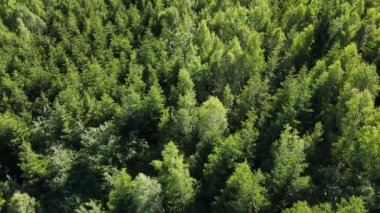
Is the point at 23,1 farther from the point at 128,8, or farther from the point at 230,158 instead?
the point at 230,158

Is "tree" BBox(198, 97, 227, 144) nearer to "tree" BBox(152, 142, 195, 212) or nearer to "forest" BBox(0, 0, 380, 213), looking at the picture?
"forest" BBox(0, 0, 380, 213)

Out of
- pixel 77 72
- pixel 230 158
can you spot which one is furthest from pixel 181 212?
pixel 77 72

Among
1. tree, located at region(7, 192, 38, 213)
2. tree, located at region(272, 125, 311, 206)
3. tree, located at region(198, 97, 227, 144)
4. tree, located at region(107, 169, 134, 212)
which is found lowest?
tree, located at region(7, 192, 38, 213)

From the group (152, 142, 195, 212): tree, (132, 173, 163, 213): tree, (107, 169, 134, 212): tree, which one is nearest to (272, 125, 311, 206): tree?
(152, 142, 195, 212): tree

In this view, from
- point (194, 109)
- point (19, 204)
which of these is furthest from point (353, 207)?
point (19, 204)

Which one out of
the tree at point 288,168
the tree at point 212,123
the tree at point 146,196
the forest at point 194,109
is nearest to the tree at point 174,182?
the forest at point 194,109

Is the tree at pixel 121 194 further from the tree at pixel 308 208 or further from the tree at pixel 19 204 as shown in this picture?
the tree at pixel 308 208
